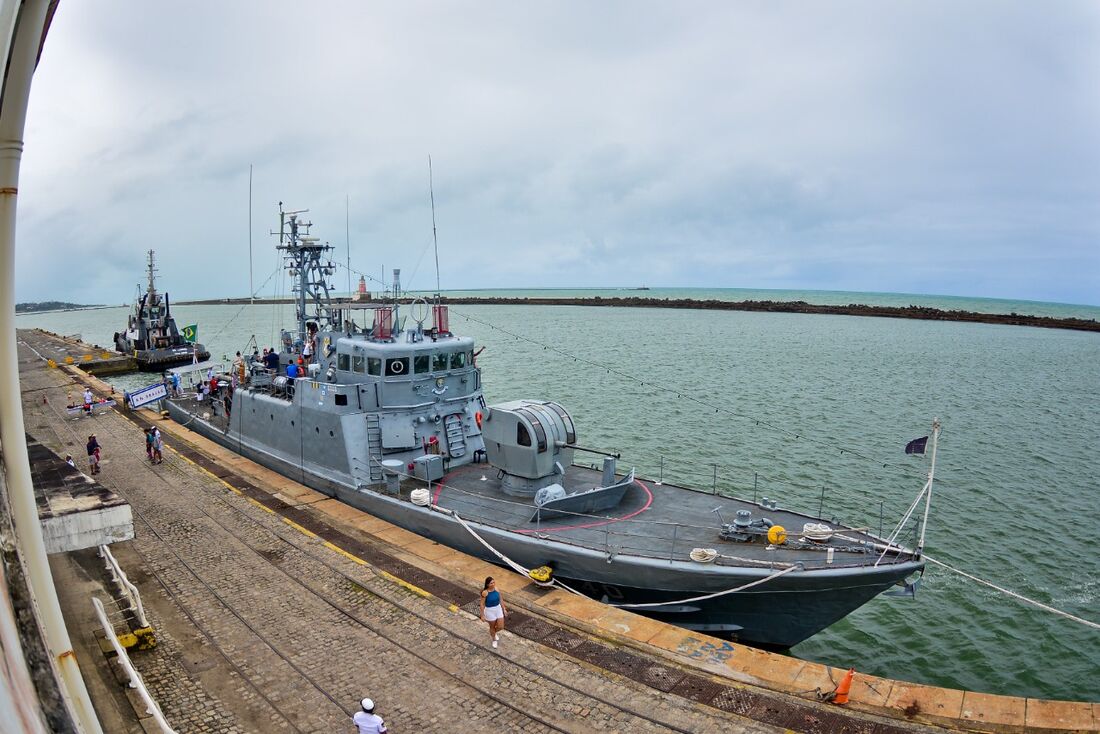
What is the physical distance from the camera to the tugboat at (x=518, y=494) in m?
11.0

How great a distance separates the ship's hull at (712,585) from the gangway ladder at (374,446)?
3255 mm

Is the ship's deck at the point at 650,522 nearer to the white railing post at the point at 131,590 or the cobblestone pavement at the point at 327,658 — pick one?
the cobblestone pavement at the point at 327,658

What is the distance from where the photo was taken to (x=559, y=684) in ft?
29.2

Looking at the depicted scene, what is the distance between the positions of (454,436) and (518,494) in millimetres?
3227

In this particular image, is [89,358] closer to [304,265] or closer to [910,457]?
[304,265]

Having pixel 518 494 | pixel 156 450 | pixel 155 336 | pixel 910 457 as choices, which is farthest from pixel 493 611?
pixel 155 336

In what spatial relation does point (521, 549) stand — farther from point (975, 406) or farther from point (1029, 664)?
point (975, 406)

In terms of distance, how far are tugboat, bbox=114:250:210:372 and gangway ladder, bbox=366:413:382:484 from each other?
4833cm

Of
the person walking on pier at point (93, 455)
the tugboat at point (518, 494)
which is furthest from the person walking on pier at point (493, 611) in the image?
the person walking on pier at point (93, 455)

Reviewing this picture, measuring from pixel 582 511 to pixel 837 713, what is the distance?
6292mm

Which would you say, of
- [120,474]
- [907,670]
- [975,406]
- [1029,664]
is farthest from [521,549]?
[975,406]

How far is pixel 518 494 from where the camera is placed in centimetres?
1446

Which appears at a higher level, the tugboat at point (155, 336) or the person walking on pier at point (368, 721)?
the tugboat at point (155, 336)

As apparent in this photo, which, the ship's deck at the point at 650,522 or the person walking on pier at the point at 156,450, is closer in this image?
the ship's deck at the point at 650,522
